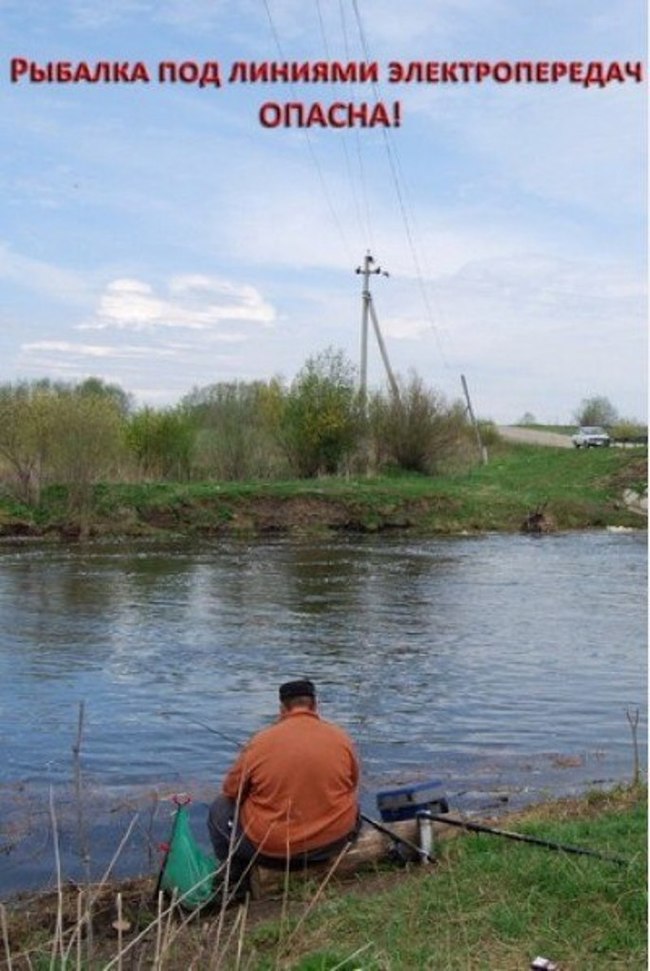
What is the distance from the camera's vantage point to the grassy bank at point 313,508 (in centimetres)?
3359

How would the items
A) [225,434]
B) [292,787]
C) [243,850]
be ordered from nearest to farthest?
1. [292,787]
2. [243,850]
3. [225,434]

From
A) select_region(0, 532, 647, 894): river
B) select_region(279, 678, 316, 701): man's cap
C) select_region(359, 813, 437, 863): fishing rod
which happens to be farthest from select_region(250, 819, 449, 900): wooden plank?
select_region(0, 532, 647, 894): river

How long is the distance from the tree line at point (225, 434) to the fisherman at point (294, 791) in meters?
27.5

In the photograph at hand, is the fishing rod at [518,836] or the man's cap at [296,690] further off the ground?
the man's cap at [296,690]

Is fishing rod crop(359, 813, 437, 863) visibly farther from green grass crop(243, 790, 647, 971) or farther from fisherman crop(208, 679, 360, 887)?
fisherman crop(208, 679, 360, 887)

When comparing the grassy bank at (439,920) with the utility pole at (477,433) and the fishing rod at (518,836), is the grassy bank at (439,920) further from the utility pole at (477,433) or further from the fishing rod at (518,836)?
the utility pole at (477,433)

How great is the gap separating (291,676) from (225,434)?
92.4 feet

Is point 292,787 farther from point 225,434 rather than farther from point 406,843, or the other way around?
point 225,434

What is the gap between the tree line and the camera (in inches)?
1352

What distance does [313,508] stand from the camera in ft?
119

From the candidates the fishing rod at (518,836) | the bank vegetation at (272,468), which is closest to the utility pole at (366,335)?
the bank vegetation at (272,468)

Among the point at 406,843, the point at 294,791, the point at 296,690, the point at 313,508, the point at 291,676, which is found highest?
the point at 313,508

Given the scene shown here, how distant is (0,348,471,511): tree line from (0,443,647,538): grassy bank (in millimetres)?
906

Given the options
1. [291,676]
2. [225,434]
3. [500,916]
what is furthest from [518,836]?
[225,434]
